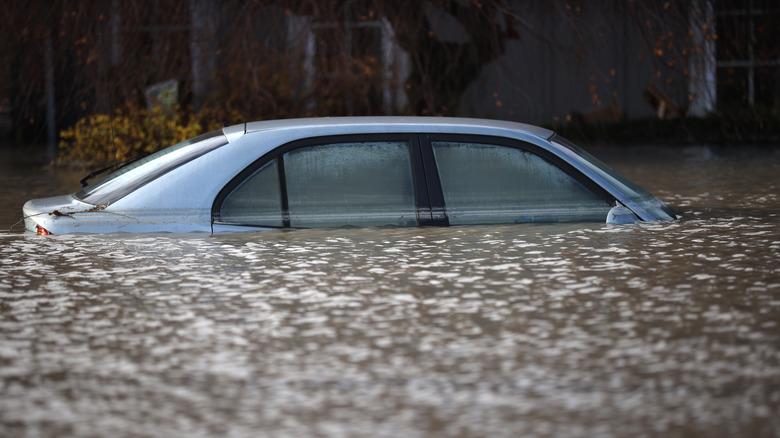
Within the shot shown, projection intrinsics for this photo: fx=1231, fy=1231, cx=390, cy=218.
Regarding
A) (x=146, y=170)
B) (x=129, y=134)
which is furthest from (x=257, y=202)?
(x=129, y=134)

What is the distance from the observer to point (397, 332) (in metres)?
5.60

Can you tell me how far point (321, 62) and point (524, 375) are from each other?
10307 mm

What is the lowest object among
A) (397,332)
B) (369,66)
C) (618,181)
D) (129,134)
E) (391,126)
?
(397,332)

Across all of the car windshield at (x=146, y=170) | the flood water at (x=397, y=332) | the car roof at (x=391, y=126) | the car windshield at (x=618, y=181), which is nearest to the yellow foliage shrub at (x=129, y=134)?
the flood water at (x=397, y=332)

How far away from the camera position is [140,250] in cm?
779

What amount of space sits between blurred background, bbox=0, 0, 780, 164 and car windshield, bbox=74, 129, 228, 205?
22.4 ft

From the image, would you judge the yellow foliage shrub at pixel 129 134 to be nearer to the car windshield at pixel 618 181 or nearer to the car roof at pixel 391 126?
the car roof at pixel 391 126

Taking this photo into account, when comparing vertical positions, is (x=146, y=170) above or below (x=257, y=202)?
above

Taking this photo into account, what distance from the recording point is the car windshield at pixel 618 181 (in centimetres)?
754

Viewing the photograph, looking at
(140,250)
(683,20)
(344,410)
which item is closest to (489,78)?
(683,20)

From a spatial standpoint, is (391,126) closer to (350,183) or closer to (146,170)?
(350,183)

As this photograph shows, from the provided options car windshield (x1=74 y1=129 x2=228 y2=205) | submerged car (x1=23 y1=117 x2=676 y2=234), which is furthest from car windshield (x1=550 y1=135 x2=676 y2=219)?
car windshield (x1=74 y1=129 x2=228 y2=205)

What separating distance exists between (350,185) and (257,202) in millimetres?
557

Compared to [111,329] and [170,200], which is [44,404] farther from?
[170,200]
